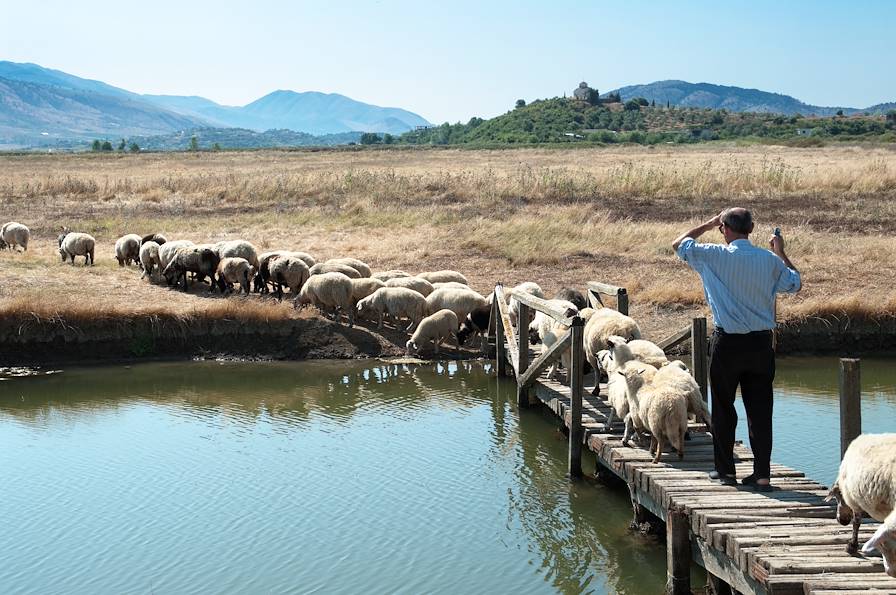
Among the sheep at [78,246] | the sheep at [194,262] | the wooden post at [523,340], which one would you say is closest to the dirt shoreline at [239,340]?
the sheep at [194,262]

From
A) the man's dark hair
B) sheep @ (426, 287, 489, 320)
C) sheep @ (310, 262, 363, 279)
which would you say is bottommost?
sheep @ (426, 287, 489, 320)

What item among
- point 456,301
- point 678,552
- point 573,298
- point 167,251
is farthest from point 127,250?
point 678,552

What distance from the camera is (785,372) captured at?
16938mm

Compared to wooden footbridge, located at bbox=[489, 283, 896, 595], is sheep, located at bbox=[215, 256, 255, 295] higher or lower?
higher

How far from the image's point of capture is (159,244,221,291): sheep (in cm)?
2111

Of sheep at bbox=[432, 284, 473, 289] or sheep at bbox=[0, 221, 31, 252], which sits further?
sheep at bbox=[0, 221, 31, 252]

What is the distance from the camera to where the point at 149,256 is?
73.7 feet

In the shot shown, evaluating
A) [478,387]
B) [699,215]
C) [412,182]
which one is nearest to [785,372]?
[478,387]

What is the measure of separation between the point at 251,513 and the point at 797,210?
2399 centimetres

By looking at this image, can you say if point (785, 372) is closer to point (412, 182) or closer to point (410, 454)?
point (410, 454)

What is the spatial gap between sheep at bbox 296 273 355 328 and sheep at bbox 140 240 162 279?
4.84 metres

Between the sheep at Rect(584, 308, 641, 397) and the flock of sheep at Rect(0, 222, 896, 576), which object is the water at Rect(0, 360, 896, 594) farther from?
the sheep at Rect(584, 308, 641, 397)

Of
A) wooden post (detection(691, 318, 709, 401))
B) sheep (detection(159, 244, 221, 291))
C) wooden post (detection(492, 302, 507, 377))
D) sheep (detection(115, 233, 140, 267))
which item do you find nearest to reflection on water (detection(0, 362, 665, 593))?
wooden post (detection(492, 302, 507, 377))

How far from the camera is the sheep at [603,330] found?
11781 mm
